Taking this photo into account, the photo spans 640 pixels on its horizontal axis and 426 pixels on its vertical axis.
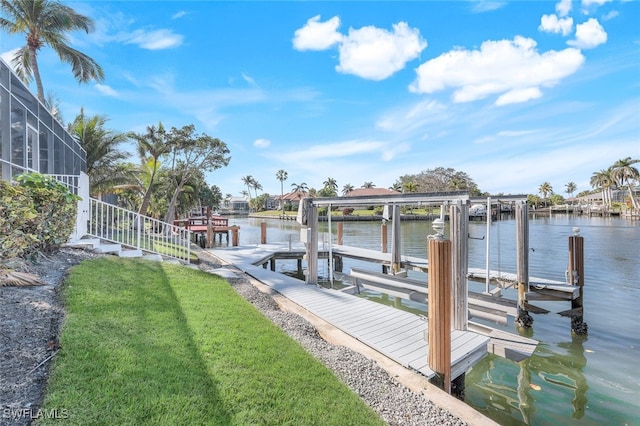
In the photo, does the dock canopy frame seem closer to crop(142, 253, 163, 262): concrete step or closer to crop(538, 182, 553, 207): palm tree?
crop(142, 253, 163, 262): concrete step

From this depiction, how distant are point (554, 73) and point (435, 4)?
4281 millimetres

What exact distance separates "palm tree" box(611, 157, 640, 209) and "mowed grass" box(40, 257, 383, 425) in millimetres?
70765

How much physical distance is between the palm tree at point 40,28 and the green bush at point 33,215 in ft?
42.4

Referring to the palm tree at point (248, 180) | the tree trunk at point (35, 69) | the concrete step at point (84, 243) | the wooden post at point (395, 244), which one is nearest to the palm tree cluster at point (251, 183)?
the palm tree at point (248, 180)

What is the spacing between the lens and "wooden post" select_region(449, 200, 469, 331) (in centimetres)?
500

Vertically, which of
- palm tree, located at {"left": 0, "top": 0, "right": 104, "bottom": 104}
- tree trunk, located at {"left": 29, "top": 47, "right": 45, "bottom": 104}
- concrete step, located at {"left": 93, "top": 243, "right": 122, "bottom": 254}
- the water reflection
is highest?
palm tree, located at {"left": 0, "top": 0, "right": 104, "bottom": 104}

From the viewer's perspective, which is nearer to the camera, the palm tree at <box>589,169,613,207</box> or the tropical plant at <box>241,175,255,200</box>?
the palm tree at <box>589,169,613,207</box>

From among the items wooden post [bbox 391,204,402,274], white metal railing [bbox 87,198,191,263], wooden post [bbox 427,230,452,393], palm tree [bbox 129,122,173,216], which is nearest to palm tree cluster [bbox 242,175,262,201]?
palm tree [bbox 129,122,173,216]

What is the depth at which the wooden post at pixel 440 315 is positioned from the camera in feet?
11.8

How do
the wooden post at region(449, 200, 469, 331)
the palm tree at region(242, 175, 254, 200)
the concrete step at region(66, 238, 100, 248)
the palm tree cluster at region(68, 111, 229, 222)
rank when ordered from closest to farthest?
the wooden post at region(449, 200, 469, 331), the concrete step at region(66, 238, 100, 248), the palm tree cluster at region(68, 111, 229, 222), the palm tree at region(242, 175, 254, 200)

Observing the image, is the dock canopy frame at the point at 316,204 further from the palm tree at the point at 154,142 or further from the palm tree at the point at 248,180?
the palm tree at the point at 248,180

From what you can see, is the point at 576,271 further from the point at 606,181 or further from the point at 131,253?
the point at 606,181

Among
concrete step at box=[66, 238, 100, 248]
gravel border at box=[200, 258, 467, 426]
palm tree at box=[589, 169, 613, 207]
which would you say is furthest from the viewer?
palm tree at box=[589, 169, 613, 207]

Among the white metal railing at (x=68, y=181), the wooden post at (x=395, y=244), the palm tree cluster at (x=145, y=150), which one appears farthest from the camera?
the palm tree cluster at (x=145, y=150)
